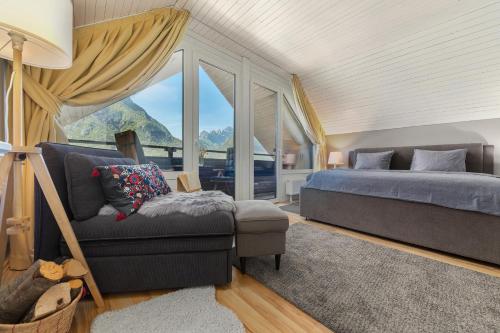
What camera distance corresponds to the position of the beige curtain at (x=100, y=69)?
176 centimetres

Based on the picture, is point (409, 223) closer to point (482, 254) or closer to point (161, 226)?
point (482, 254)

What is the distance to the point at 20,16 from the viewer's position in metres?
1.05

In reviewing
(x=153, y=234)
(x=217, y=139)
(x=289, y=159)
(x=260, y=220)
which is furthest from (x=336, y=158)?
(x=153, y=234)

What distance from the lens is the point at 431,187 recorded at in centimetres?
206

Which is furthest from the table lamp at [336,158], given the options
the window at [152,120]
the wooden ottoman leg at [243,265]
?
the wooden ottoman leg at [243,265]

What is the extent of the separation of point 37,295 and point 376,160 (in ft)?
13.5

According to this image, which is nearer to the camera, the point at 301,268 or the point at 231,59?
the point at 301,268

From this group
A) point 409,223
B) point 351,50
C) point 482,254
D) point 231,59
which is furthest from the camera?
point 231,59

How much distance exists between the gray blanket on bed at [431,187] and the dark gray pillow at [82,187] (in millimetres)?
2466

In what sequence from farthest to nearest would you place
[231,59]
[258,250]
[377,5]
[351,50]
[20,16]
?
[231,59]
[351,50]
[377,5]
[258,250]
[20,16]

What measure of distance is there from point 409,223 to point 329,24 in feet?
8.04

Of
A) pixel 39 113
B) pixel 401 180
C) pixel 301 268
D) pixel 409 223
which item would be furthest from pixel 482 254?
pixel 39 113

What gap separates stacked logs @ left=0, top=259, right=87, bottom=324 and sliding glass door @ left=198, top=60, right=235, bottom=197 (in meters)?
2.14

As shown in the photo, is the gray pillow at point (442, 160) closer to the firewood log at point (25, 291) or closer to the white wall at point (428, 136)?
the white wall at point (428, 136)
